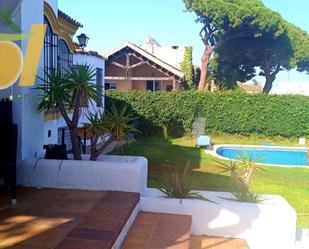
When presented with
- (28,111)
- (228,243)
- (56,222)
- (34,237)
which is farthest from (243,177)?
(28,111)

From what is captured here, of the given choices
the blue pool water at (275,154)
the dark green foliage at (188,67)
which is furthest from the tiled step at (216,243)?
the dark green foliage at (188,67)

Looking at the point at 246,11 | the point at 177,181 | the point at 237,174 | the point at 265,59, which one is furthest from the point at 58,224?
the point at 265,59

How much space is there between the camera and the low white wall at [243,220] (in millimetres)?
5688

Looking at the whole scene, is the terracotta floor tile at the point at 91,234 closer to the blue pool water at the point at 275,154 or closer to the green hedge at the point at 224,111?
the blue pool water at the point at 275,154

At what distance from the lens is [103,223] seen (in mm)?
4734

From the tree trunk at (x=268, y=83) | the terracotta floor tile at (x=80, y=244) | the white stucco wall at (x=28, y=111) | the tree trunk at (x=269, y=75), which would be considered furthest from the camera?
the tree trunk at (x=268, y=83)

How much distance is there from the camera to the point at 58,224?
4.66m

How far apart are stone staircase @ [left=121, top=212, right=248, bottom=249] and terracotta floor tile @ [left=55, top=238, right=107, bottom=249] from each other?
0.73 metres

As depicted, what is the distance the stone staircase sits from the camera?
4793mm

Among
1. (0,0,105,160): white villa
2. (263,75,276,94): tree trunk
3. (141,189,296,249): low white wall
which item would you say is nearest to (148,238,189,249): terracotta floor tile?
(141,189,296,249): low white wall

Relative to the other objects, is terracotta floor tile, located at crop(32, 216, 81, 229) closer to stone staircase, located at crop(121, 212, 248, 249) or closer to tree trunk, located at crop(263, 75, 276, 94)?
stone staircase, located at crop(121, 212, 248, 249)

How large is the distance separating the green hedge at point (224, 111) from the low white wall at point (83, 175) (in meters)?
17.0

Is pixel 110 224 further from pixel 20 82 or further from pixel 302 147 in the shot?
pixel 302 147

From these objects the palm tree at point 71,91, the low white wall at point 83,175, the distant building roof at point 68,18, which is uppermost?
the distant building roof at point 68,18
